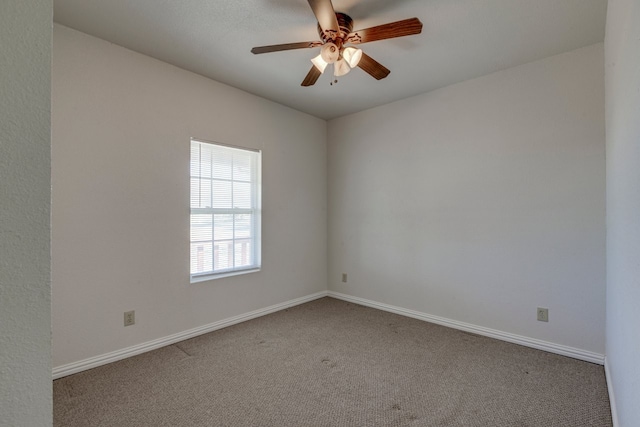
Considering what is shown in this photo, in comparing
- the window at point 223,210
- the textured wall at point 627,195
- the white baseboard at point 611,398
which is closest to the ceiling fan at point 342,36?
the textured wall at point 627,195

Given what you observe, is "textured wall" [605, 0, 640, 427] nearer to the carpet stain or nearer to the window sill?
the carpet stain

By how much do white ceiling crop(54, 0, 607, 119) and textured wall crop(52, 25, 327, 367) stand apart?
9.0 inches

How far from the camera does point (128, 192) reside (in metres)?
2.56

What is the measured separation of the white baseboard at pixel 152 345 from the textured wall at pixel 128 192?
41mm

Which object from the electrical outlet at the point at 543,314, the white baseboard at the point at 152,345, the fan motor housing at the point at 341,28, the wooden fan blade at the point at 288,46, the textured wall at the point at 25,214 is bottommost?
the white baseboard at the point at 152,345

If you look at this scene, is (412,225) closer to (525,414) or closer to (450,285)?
(450,285)

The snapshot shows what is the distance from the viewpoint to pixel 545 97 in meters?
2.67

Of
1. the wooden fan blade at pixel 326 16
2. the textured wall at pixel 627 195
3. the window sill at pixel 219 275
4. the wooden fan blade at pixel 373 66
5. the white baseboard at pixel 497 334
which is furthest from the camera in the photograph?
the window sill at pixel 219 275

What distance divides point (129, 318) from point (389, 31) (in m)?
2.90

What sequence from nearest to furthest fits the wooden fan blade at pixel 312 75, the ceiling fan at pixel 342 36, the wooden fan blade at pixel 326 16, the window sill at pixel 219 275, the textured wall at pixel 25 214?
the textured wall at pixel 25 214 → the wooden fan blade at pixel 326 16 → the ceiling fan at pixel 342 36 → the wooden fan blade at pixel 312 75 → the window sill at pixel 219 275

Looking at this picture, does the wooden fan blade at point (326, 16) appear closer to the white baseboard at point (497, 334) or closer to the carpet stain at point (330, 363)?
the carpet stain at point (330, 363)

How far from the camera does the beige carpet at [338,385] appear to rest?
71.1 inches

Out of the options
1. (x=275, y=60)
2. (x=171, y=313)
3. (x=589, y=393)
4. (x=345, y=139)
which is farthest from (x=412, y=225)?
(x=171, y=313)

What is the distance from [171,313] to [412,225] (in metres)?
2.64
